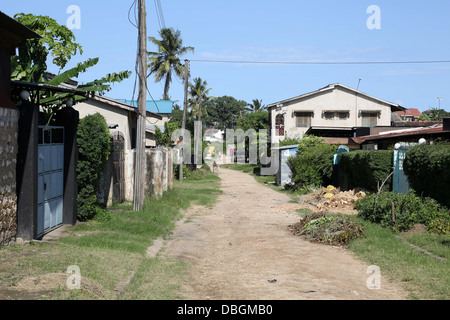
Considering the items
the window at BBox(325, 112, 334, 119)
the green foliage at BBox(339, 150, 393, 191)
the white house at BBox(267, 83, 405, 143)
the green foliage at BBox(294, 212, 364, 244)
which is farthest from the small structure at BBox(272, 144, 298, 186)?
the green foliage at BBox(294, 212, 364, 244)

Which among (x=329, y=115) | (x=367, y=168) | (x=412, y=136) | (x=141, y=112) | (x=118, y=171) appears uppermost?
(x=329, y=115)

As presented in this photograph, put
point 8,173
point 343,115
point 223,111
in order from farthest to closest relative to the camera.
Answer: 1. point 223,111
2. point 343,115
3. point 8,173

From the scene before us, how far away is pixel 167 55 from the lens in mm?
63188

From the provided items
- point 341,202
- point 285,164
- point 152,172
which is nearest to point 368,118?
point 285,164

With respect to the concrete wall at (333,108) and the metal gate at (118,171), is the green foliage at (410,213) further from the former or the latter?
the concrete wall at (333,108)

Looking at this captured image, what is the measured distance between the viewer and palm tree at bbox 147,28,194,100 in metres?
62.6

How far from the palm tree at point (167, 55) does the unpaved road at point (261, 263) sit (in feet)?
150

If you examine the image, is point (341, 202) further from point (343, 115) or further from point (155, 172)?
point (343, 115)

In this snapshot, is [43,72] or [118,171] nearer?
[43,72]

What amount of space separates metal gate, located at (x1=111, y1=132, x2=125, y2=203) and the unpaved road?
270 cm

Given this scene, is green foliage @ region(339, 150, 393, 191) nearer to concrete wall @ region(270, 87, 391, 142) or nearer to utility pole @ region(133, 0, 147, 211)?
utility pole @ region(133, 0, 147, 211)

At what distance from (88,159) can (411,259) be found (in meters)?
8.77
